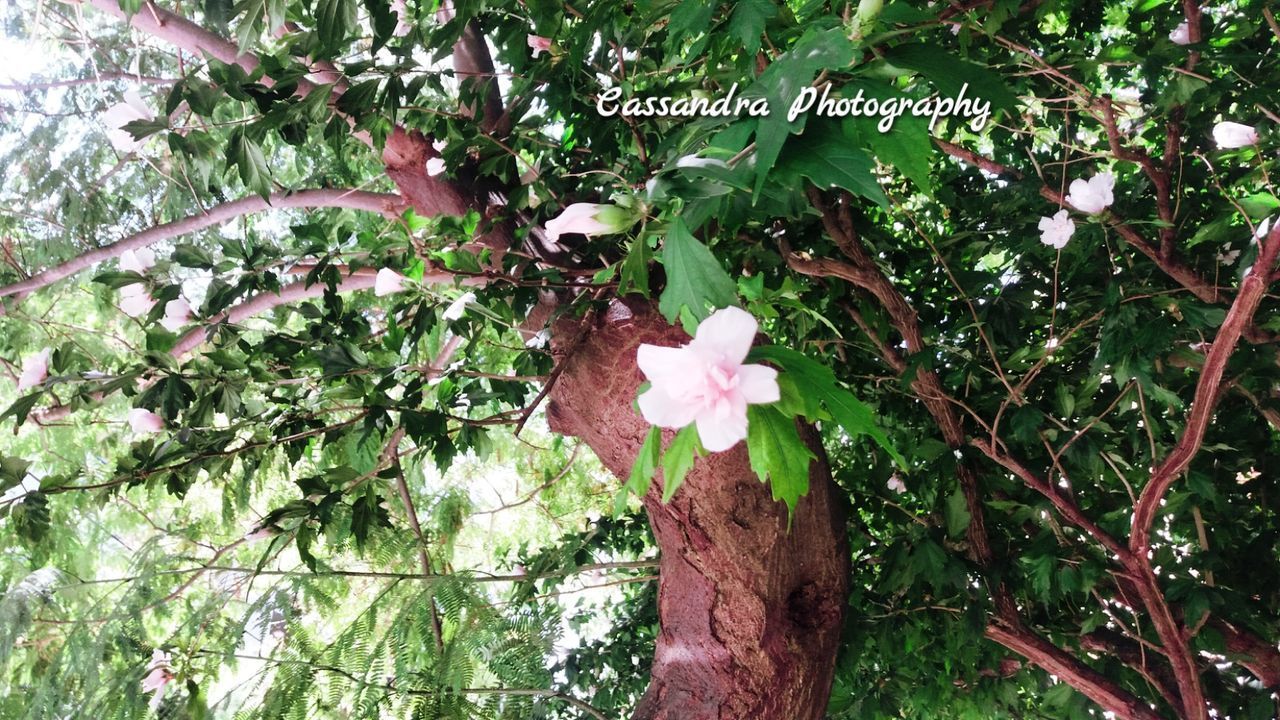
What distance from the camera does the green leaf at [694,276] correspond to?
563mm

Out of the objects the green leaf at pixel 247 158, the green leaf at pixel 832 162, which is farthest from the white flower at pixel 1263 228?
the green leaf at pixel 247 158

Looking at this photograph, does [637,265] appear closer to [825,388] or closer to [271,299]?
[825,388]

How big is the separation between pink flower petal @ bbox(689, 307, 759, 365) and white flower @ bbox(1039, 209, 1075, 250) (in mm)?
942

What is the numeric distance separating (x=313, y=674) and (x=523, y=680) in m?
0.32

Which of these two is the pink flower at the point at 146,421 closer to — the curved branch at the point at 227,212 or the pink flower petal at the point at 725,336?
the curved branch at the point at 227,212

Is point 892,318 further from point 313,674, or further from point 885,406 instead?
point 313,674

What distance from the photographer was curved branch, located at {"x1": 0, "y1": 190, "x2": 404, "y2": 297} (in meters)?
1.59

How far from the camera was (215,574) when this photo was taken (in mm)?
1889

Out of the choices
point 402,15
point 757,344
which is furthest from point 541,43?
point 757,344

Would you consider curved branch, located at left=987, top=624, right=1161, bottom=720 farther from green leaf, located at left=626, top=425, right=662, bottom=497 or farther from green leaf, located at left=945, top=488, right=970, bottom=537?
green leaf, located at left=626, top=425, right=662, bottom=497

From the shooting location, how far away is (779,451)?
58 centimetres

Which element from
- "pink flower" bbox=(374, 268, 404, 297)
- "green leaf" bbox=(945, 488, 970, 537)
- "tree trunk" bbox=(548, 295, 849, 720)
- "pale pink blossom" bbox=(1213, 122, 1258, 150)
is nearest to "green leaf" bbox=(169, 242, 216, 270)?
"pink flower" bbox=(374, 268, 404, 297)

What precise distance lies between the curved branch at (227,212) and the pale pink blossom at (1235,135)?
1.30 meters

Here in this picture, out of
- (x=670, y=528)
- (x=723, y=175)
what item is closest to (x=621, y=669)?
(x=670, y=528)
